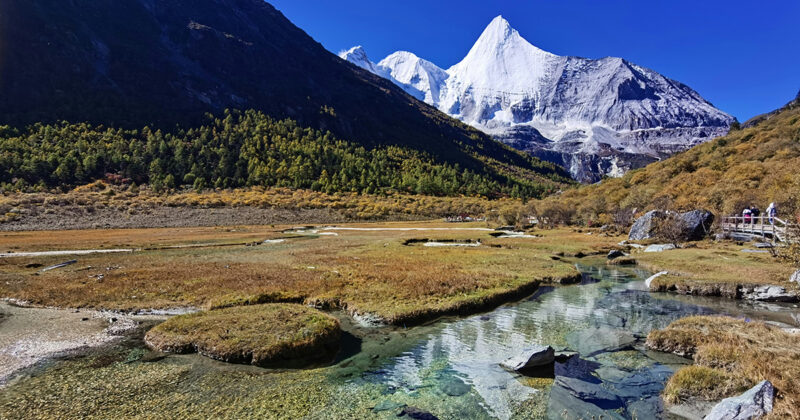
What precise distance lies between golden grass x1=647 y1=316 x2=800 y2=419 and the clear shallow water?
930 millimetres

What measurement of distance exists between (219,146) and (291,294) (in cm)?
18440

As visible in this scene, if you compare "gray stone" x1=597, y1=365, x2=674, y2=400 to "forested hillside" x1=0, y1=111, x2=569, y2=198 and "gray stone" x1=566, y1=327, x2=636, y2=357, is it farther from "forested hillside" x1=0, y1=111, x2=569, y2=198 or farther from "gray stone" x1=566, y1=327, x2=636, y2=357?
"forested hillside" x1=0, y1=111, x2=569, y2=198

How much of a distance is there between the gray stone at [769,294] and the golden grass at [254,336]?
28726mm

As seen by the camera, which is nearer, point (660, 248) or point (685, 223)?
point (660, 248)

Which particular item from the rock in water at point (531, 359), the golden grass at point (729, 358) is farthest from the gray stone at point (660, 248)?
the rock in water at point (531, 359)

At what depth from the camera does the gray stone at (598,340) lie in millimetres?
17109

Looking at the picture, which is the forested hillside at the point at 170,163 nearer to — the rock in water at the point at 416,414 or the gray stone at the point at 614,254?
the gray stone at the point at 614,254

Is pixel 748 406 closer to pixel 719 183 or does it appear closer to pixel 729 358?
pixel 729 358

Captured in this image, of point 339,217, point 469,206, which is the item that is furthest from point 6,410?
point 469,206

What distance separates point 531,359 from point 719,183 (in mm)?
74304

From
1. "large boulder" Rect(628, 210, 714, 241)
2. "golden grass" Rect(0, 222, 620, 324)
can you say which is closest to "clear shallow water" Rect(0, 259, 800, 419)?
"golden grass" Rect(0, 222, 620, 324)

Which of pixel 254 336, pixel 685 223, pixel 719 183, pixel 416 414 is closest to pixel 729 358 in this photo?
pixel 416 414

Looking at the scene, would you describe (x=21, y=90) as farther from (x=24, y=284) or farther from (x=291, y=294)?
(x=291, y=294)

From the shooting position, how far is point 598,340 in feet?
60.5
